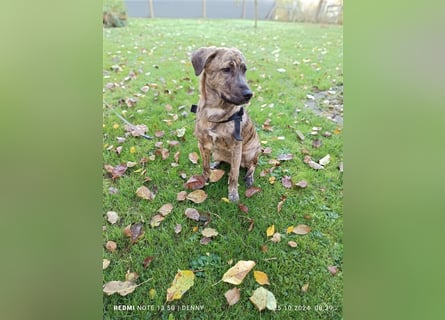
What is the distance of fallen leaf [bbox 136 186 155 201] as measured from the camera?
5.76ft

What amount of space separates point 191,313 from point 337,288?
2.44 feet

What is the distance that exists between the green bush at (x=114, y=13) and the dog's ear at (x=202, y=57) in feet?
1.52

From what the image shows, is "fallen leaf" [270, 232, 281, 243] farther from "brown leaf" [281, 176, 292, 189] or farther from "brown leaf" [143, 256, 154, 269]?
"brown leaf" [143, 256, 154, 269]

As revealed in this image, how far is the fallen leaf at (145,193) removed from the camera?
175 centimetres

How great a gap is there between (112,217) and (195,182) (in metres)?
0.48

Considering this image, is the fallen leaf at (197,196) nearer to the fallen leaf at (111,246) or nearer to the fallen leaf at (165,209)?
the fallen leaf at (165,209)

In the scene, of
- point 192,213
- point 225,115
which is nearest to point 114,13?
point 225,115

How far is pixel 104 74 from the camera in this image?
1.72 m

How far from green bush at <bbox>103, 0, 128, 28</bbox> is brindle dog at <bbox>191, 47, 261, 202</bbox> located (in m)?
0.45

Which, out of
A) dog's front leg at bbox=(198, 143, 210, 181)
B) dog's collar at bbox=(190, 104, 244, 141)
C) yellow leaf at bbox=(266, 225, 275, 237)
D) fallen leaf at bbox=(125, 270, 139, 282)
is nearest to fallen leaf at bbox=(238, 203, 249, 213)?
yellow leaf at bbox=(266, 225, 275, 237)

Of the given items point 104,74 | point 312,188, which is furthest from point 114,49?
point 312,188

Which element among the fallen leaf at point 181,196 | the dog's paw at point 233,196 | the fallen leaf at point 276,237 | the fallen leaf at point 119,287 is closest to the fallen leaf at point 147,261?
the fallen leaf at point 119,287

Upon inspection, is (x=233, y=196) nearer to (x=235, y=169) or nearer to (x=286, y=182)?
(x=235, y=169)
